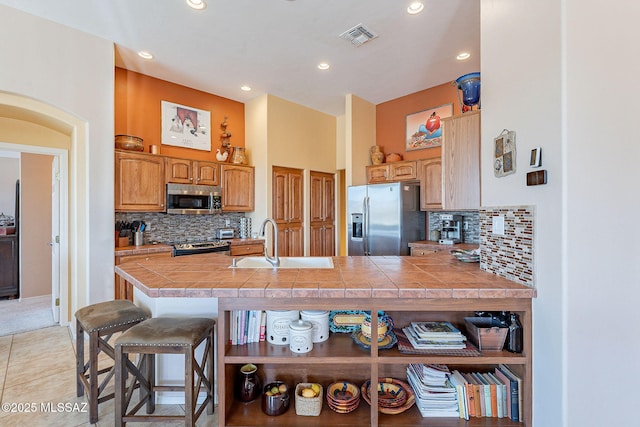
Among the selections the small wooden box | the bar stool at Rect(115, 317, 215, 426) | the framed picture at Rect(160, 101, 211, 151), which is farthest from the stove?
the small wooden box

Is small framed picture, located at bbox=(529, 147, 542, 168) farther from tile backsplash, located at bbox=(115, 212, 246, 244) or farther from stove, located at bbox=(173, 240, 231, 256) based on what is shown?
tile backsplash, located at bbox=(115, 212, 246, 244)

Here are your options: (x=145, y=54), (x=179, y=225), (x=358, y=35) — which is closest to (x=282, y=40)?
(x=358, y=35)

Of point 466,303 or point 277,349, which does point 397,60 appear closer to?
point 466,303

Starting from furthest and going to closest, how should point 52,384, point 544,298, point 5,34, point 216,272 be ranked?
point 5,34 → point 52,384 → point 216,272 → point 544,298

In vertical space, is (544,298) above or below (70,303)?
above

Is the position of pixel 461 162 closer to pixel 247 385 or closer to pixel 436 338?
pixel 436 338

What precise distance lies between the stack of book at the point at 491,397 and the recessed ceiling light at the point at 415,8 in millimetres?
2937

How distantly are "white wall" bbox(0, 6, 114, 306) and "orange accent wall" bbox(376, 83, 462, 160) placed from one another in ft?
12.6

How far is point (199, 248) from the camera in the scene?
12.1ft

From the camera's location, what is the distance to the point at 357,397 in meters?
1.64

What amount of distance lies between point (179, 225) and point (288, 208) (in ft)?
5.51

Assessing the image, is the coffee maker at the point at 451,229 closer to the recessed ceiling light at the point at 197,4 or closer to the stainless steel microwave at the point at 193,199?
the stainless steel microwave at the point at 193,199

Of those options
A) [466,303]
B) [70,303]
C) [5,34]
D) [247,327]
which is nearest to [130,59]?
[5,34]

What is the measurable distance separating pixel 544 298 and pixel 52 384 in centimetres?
336
